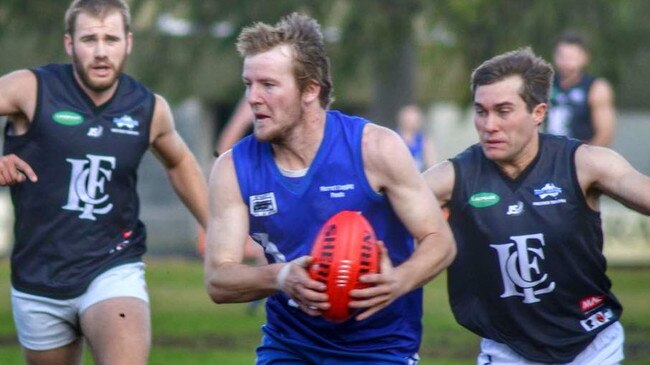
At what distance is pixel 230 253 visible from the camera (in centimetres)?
628

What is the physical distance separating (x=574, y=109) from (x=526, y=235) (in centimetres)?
615

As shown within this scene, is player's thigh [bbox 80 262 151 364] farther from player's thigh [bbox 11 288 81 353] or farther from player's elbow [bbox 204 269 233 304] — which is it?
player's elbow [bbox 204 269 233 304]

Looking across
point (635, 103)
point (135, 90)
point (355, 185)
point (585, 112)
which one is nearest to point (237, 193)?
point (355, 185)

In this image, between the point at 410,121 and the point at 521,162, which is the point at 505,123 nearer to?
the point at 521,162

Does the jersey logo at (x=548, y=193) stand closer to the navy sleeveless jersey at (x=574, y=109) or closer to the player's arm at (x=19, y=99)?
the player's arm at (x=19, y=99)

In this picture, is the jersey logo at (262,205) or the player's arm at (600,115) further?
the player's arm at (600,115)

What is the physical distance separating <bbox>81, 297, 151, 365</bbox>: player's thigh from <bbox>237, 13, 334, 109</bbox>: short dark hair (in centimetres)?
155

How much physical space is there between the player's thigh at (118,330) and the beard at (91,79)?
105 cm

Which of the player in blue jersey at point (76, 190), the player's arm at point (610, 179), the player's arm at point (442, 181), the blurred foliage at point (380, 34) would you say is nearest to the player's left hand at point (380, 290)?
the player's arm at point (442, 181)

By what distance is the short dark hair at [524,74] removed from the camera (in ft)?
23.3

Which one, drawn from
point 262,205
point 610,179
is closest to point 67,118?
point 262,205

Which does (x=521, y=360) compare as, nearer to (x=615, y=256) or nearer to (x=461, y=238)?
(x=461, y=238)

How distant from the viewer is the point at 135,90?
787cm

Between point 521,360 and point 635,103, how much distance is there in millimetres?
24486
